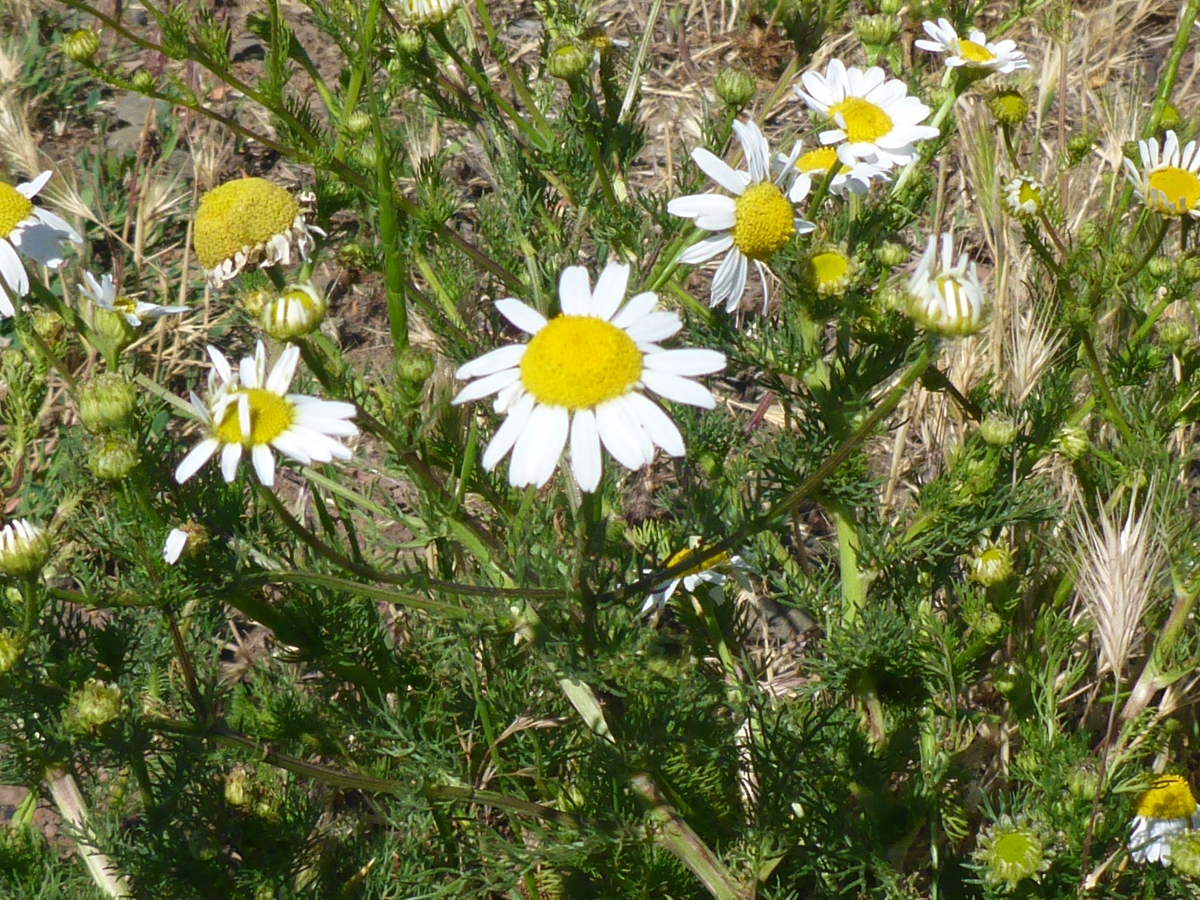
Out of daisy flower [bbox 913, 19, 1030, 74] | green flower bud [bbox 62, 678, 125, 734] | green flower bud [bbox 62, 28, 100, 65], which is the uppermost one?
green flower bud [bbox 62, 28, 100, 65]

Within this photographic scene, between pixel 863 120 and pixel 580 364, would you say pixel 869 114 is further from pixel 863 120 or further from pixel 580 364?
pixel 580 364

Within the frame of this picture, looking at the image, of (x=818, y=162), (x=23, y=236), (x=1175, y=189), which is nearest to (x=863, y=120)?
(x=818, y=162)

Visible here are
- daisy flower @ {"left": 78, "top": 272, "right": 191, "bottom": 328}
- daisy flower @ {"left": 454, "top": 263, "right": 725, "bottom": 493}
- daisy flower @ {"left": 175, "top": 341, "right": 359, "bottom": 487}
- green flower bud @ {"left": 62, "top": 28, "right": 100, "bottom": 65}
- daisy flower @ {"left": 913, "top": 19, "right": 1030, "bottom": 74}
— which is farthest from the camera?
green flower bud @ {"left": 62, "top": 28, "right": 100, "bottom": 65}

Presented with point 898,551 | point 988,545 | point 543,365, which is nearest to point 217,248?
point 543,365

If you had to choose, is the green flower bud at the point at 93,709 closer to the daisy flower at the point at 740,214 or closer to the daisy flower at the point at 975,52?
the daisy flower at the point at 740,214

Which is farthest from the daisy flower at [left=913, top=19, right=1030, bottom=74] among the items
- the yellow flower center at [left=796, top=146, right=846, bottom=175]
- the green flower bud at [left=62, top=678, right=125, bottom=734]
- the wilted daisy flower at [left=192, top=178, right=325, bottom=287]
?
the green flower bud at [left=62, top=678, right=125, bottom=734]

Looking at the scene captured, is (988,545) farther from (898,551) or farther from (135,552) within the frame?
(135,552)

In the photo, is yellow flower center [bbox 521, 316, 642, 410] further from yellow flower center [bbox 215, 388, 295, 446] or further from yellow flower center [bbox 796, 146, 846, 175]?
yellow flower center [bbox 796, 146, 846, 175]
